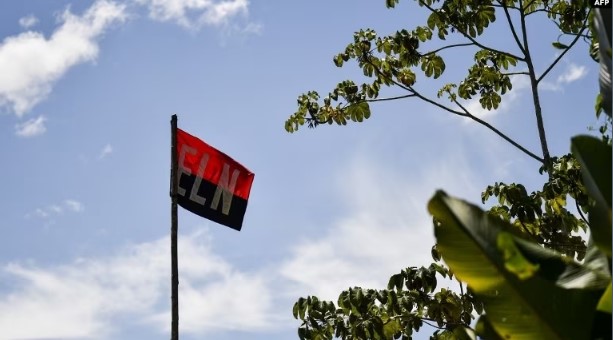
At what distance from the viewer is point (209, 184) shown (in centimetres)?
1004

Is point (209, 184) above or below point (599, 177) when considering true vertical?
above

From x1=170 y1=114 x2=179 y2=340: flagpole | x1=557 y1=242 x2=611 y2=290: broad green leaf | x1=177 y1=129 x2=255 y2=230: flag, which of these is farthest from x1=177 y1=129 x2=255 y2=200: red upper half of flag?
x1=557 y1=242 x2=611 y2=290: broad green leaf

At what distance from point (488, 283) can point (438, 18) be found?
7.34 m

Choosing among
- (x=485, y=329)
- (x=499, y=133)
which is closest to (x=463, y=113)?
(x=499, y=133)

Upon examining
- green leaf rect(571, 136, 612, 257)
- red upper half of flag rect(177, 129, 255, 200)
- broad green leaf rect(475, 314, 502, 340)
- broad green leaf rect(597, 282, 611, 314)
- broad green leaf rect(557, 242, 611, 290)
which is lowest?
broad green leaf rect(597, 282, 611, 314)

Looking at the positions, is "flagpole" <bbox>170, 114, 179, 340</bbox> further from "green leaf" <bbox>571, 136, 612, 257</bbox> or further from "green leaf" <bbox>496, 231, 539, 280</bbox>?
"green leaf" <bbox>496, 231, 539, 280</bbox>

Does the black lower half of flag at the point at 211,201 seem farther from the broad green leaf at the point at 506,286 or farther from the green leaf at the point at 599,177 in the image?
the green leaf at the point at 599,177

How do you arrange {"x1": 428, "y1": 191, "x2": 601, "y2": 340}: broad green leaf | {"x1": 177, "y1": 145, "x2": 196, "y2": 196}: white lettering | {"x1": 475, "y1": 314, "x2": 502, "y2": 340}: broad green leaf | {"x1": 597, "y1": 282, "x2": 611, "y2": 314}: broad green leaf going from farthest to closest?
{"x1": 177, "y1": 145, "x2": 196, "y2": 196}: white lettering, {"x1": 475, "y1": 314, "x2": 502, "y2": 340}: broad green leaf, {"x1": 428, "y1": 191, "x2": 601, "y2": 340}: broad green leaf, {"x1": 597, "y1": 282, "x2": 611, "y2": 314}: broad green leaf

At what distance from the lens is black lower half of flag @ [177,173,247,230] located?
9.80 metres

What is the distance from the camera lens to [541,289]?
7.06 ft

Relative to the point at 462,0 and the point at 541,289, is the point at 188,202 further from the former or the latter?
the point at 541,289

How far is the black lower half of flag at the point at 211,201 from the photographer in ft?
32.1

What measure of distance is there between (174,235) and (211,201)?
1005mm

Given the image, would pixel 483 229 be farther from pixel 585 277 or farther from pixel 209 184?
pixel 209 184
